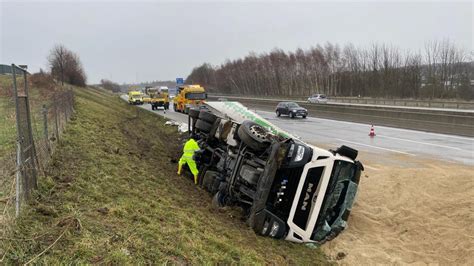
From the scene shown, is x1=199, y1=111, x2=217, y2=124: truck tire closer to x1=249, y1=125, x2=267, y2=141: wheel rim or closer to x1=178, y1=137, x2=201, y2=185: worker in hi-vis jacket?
x1=178, y1=137, x2=201, y2=185: worker in hi-vis jacket

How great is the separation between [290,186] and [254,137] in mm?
1183

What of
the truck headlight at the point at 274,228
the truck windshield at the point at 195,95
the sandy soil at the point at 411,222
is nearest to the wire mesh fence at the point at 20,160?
the truck headlight at the point at 274,228

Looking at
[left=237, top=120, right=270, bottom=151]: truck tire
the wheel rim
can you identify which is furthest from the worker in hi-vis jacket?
the wheel rim

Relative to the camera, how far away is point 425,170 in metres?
10.7

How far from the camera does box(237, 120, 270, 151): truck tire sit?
7.05 m

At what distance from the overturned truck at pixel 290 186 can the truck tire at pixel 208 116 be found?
2.79 m

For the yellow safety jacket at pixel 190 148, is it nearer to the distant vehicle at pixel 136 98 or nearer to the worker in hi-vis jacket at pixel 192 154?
the worker in hi-vis jacket at pixel 192 154

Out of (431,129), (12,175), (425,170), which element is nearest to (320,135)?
(431,129)

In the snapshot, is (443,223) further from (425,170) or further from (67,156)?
(67,156)

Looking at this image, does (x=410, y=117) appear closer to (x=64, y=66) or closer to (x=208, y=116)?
(x=208, y=116)

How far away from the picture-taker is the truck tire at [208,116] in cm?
1028

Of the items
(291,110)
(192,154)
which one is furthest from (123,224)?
(291,110)

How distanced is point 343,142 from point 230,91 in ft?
342

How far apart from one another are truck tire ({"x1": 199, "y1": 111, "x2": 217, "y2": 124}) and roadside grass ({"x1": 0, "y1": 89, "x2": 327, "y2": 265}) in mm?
1997
